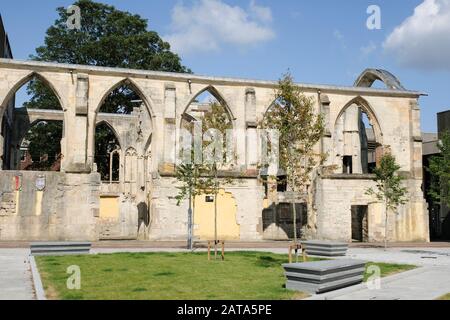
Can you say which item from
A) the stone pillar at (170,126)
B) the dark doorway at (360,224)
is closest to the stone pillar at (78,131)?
the stone pillar at (170,126)

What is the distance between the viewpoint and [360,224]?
97.2 feet

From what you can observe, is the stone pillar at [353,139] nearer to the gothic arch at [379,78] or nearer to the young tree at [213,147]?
the gothic arch at [379,78]

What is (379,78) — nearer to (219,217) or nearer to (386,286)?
(219,217)

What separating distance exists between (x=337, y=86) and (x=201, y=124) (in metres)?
11.6

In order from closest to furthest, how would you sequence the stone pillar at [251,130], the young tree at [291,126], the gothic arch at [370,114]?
the young tree at [291,126] → the stone pillar at [251,130] → the gothic arch at [370,114]

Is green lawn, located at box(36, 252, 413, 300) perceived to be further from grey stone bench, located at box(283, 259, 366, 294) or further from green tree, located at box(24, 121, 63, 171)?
green tree, located at box(24, 121, 63, 171)

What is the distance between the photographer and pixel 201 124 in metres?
21.9

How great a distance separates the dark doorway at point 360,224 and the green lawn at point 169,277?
1349 centimetres

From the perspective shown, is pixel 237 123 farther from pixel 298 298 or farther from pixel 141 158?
pixel 298 298

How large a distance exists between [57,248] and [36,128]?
89.3 ft

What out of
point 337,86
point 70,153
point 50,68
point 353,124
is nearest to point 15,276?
point 70,153

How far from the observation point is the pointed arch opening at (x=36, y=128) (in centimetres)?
3256

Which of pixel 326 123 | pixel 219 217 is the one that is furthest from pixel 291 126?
pixel 326 123

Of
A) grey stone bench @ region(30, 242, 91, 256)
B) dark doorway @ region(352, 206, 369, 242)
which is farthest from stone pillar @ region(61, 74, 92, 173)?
dark doorway @ region(352, 206, 369, 242)
